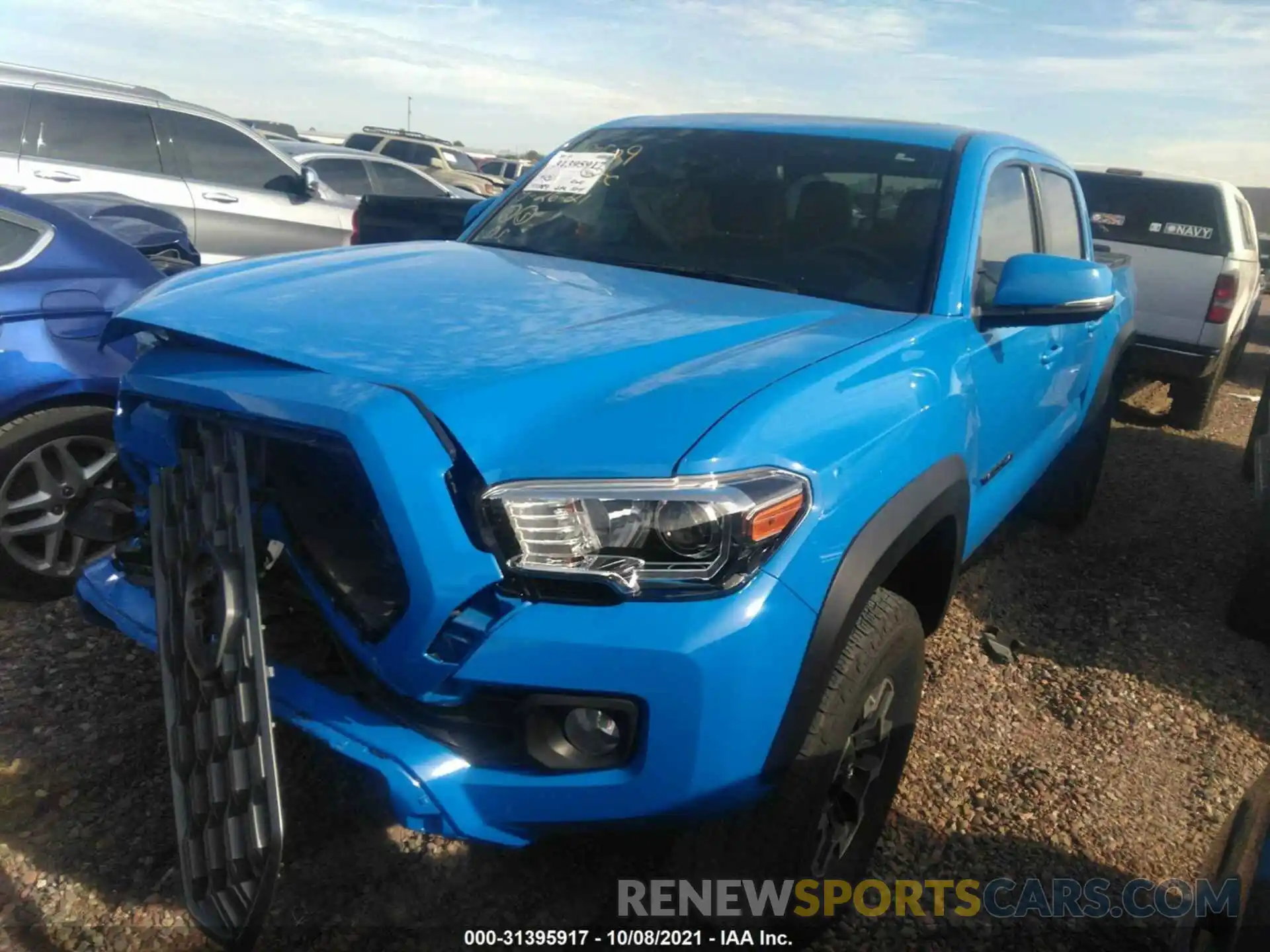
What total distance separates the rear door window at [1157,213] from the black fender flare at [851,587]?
5.99 meters

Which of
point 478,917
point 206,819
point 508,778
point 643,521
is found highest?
point 643,521

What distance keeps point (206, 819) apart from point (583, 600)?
3.00 feet

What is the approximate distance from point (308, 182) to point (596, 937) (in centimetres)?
638

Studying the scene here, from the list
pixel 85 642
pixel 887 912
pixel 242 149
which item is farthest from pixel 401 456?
pixel 242 149

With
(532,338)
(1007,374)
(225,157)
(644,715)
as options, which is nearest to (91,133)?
(225,157)

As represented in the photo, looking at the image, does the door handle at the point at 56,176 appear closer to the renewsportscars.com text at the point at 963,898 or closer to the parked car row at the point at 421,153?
the renewsportscars.com text at the point at 963,898

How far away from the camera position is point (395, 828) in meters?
2.47

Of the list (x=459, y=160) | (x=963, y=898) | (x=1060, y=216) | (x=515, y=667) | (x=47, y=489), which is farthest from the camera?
(x=459, y=160)

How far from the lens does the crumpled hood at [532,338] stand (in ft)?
5.74

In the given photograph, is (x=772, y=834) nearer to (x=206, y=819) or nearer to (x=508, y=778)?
(x=508, y=778)

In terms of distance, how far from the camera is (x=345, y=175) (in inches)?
422

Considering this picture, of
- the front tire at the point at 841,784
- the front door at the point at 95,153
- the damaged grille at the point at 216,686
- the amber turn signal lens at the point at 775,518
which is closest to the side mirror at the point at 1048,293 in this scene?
the front tire at the point at 841,784

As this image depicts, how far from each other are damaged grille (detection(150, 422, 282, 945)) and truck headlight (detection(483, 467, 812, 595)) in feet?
1.81

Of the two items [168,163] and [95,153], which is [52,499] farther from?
[168,163]
